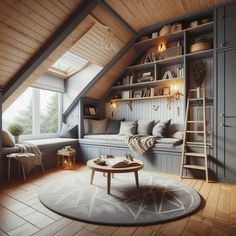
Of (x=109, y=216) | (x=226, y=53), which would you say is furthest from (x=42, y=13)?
(x=226, y=53)

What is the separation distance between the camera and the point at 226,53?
3066 mm

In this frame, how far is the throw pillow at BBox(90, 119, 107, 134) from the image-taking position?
4848 mm

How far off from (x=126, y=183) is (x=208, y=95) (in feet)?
7.86

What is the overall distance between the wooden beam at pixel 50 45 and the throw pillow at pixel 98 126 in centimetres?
217

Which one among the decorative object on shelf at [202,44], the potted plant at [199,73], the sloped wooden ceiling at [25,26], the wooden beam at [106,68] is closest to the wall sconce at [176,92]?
the potted plant at [199,73]

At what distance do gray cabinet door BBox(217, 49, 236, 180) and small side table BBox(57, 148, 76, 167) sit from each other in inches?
112

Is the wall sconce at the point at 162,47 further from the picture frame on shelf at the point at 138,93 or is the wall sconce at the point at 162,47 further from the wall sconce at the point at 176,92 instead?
the picture frame on shelf at the point at 138,93

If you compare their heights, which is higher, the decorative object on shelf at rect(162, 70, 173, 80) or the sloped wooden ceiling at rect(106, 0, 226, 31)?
the sloped wooden ceiling at rect(106, 0, 226, 31)

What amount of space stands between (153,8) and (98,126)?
296 cm

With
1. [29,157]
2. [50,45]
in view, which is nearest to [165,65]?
[50,45]

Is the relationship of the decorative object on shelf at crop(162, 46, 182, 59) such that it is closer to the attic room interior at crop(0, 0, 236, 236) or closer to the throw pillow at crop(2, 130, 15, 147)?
the attic room interior at crop(0, 0, 236, 236)

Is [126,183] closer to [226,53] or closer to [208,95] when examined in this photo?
[208,95]

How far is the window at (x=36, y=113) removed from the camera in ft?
13.2

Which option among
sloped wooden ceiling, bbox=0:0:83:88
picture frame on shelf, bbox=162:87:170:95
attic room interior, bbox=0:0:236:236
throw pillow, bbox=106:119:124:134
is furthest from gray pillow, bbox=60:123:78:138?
picture frame on shelf, bbox=162:87:170:95
